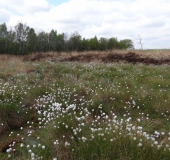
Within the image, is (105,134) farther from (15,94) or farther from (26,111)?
(15,94)

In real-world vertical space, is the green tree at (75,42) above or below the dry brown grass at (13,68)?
above

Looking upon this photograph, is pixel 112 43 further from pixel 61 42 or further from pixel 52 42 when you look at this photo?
pixel 52 42

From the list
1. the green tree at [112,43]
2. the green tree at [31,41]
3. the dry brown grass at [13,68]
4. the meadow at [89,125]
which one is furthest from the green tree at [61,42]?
the meadow at [89,125]

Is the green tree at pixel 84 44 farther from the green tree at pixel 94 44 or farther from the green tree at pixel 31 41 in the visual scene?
the green tree at pixel 31 41

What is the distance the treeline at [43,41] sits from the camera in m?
46.9

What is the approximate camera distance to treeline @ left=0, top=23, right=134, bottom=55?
4694cm

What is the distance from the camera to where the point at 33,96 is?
7184mm

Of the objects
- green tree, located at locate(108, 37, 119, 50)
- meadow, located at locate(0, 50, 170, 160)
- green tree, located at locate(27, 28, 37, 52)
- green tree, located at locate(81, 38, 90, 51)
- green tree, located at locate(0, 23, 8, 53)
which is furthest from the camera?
green tree, located at locate(108, 37, 119, 50)

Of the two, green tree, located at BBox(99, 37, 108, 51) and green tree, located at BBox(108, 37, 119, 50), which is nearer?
green tree, located at BBox(99, 37, 108, 51)

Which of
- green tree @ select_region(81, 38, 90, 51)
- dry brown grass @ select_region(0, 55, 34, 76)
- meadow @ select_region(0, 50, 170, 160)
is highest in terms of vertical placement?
green tree @ select_region(81, 38, 90, 51)

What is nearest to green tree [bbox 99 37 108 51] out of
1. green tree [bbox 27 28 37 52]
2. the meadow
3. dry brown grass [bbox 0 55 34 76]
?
green tree [bbox 27 28 37 52]

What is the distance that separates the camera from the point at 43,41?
167 ft

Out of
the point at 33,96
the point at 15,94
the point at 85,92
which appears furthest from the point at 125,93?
the point at 15,94

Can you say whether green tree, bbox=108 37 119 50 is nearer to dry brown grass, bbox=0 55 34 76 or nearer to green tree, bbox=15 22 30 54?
green tree, bbox=15 22 30 54
